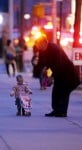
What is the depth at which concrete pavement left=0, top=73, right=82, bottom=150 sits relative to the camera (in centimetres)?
1055

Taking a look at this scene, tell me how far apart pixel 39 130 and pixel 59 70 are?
2063 mm

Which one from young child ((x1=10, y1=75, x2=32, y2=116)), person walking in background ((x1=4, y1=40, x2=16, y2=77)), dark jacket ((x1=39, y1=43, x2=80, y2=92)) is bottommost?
person walking in background ((x1=4, y1=40, x2=16, y2=77))

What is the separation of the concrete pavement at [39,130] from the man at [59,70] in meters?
0.32

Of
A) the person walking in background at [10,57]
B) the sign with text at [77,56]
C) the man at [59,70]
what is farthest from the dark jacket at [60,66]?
the person walking in background at [10,57]

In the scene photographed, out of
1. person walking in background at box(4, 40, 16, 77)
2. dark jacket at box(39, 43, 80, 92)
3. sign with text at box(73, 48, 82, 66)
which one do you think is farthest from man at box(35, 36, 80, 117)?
person walking in background at box(4, 40, 16, 77)

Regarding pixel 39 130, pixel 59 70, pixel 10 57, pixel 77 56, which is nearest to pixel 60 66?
pixel 59 70

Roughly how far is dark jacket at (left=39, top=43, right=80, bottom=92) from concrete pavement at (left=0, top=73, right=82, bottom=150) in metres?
0.69

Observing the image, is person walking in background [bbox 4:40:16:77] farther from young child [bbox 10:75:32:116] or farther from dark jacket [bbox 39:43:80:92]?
dark jacket [bbox 39:43:80:92]

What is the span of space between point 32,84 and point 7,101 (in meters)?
7.01

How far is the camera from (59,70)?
13891mm

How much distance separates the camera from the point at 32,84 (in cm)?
2531

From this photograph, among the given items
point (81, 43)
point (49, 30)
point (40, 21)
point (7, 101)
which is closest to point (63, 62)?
point (7, 101)

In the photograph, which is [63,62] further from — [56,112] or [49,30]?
[49,30]

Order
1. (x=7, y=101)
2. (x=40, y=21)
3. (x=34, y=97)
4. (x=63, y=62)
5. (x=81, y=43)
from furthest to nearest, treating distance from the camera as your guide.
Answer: (x=40, y=21), (x=81, y=43), (x=34, y=97), (x=7, y=101), (x=63, y=62)
